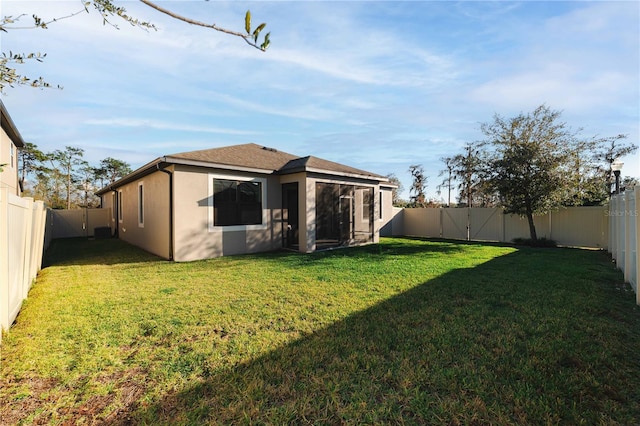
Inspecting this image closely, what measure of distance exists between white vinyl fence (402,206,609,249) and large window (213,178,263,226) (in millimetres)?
9882

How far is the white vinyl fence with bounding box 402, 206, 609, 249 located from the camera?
1157 centimetres

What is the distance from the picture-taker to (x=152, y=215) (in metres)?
10.2

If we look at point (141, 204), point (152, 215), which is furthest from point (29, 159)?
point (152, 215)

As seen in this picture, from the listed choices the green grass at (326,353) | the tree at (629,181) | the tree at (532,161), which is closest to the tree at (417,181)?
the tree at (629,181)

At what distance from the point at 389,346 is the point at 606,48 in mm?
9232

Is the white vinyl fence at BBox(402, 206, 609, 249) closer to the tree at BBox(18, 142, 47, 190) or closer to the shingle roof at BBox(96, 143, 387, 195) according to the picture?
the shingle roof at BBox(96, 143, 387, 195)

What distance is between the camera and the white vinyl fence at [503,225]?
11.6 meters

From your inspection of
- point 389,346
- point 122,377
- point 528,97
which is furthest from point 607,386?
point 528,97

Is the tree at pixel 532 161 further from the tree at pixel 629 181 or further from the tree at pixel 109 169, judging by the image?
the tree at pixel 109 169

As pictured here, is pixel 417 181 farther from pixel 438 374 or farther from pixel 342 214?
pixel 438 374

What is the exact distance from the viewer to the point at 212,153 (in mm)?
9719

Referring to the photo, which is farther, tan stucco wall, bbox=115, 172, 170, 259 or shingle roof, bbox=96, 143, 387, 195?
tan stucco wall, bbox=115, 172, 170, 259

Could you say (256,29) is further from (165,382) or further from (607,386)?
(607,386)

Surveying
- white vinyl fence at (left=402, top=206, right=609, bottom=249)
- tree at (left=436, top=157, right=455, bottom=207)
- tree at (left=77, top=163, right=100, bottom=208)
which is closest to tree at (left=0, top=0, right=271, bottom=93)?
white vinyl fence at (left=402, top=206, right=609, bottom=249)
